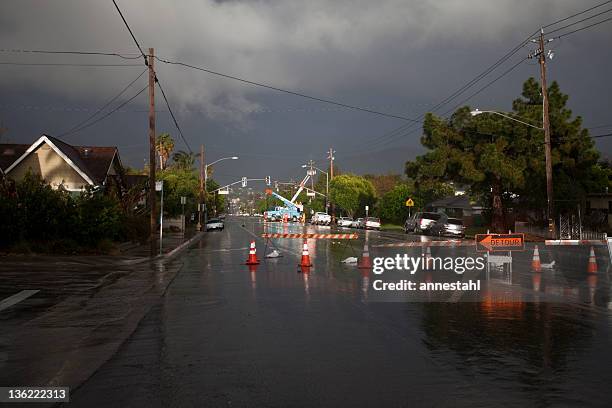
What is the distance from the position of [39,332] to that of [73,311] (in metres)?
2.17

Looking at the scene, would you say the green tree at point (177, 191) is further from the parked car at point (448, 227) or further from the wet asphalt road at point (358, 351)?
the wet asphalt road at point (358, 351)

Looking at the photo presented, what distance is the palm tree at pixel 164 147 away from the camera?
95850mm

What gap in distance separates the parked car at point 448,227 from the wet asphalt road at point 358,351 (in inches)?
1300

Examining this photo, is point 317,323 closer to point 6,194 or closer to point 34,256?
point 34,256

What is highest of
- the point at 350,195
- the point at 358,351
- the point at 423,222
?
the point at 350,195

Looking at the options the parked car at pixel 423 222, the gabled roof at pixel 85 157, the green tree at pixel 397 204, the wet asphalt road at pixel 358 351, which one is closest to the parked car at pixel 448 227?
the parked car at pixel 423 222

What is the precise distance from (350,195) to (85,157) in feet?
190

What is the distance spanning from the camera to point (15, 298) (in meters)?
13.2

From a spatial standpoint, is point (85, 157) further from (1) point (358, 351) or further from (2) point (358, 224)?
(1) point (358, 351)

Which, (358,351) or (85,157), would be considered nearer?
(358,351)

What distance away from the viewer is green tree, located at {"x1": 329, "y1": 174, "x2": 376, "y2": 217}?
98.1 meters

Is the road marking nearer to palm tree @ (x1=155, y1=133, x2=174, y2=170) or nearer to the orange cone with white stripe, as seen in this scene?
the orange cone with white stripe

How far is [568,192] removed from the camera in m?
43.0

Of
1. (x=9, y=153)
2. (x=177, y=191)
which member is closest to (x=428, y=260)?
(x=9, y=153)
